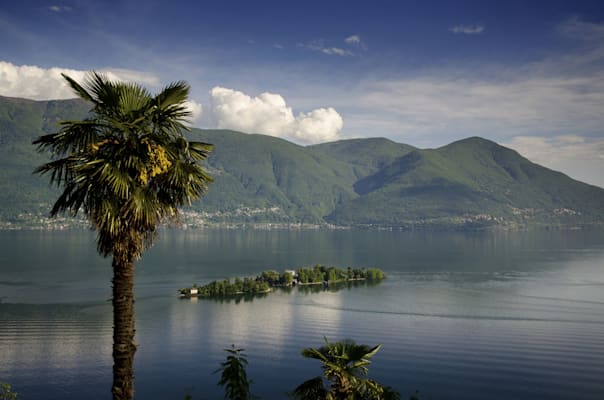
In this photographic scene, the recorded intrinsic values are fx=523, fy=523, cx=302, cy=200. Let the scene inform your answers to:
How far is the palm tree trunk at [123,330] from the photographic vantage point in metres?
10.3

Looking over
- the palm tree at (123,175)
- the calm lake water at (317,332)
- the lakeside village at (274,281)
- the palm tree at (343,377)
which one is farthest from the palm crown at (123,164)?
the lakeside village at (274,281)

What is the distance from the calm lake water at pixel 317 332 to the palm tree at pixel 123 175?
147 feet

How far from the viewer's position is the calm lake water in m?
56.5

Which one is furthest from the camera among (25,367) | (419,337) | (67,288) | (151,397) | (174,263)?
(174,263)

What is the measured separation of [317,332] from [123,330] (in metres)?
70.7

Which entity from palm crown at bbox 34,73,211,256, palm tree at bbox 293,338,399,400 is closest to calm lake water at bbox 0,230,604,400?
palm tree at bbox 293,338,399,400

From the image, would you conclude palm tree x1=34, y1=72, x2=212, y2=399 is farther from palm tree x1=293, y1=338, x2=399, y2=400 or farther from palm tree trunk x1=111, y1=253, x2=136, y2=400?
palm tree x1=293, y1=338, x2=399, y2=400

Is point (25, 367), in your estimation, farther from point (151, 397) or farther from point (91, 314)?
point (91, 314)

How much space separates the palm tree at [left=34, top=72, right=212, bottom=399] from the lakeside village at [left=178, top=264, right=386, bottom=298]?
97121 millimetres

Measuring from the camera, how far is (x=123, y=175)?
415 inches

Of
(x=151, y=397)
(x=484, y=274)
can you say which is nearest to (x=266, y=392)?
(x=151, y=397)

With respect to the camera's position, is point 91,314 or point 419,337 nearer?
point 419,337

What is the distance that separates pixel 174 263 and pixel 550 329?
11216 cm

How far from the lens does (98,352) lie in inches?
2606
